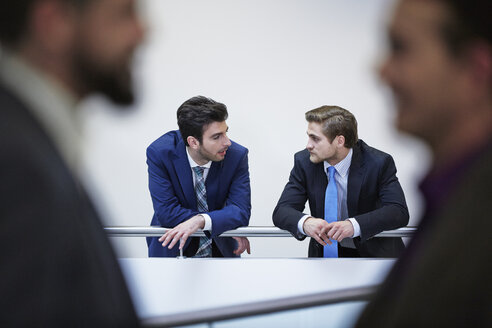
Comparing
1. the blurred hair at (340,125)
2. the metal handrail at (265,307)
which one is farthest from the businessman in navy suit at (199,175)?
the metal handrail at (265,307)

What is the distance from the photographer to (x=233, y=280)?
54 cm

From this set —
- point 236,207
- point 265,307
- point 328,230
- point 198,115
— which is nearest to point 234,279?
point 265,307

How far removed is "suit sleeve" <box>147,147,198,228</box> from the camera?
3.34 feet

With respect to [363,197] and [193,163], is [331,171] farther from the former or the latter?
[193,163]

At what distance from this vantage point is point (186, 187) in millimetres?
1073

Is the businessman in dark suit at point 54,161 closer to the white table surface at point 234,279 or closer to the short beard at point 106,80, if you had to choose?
the short beard at point 106,80

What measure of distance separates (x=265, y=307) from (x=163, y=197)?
0.64m

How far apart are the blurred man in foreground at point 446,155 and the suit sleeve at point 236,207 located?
0.80 m

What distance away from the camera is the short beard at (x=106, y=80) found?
0.61ft

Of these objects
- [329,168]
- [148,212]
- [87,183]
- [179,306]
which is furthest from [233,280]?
[148,212]

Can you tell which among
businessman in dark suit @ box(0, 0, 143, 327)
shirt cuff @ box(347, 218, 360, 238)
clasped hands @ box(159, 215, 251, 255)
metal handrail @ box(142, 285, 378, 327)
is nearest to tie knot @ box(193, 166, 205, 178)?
clasped hands @ box(159, 215, 251, 255)

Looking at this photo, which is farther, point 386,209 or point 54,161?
point 386,209

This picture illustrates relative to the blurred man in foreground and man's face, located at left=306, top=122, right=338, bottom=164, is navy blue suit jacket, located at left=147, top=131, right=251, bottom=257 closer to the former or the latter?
man's face, located at left=306, top=122, right=338, bottom=164

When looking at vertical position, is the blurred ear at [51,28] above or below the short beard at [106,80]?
above
